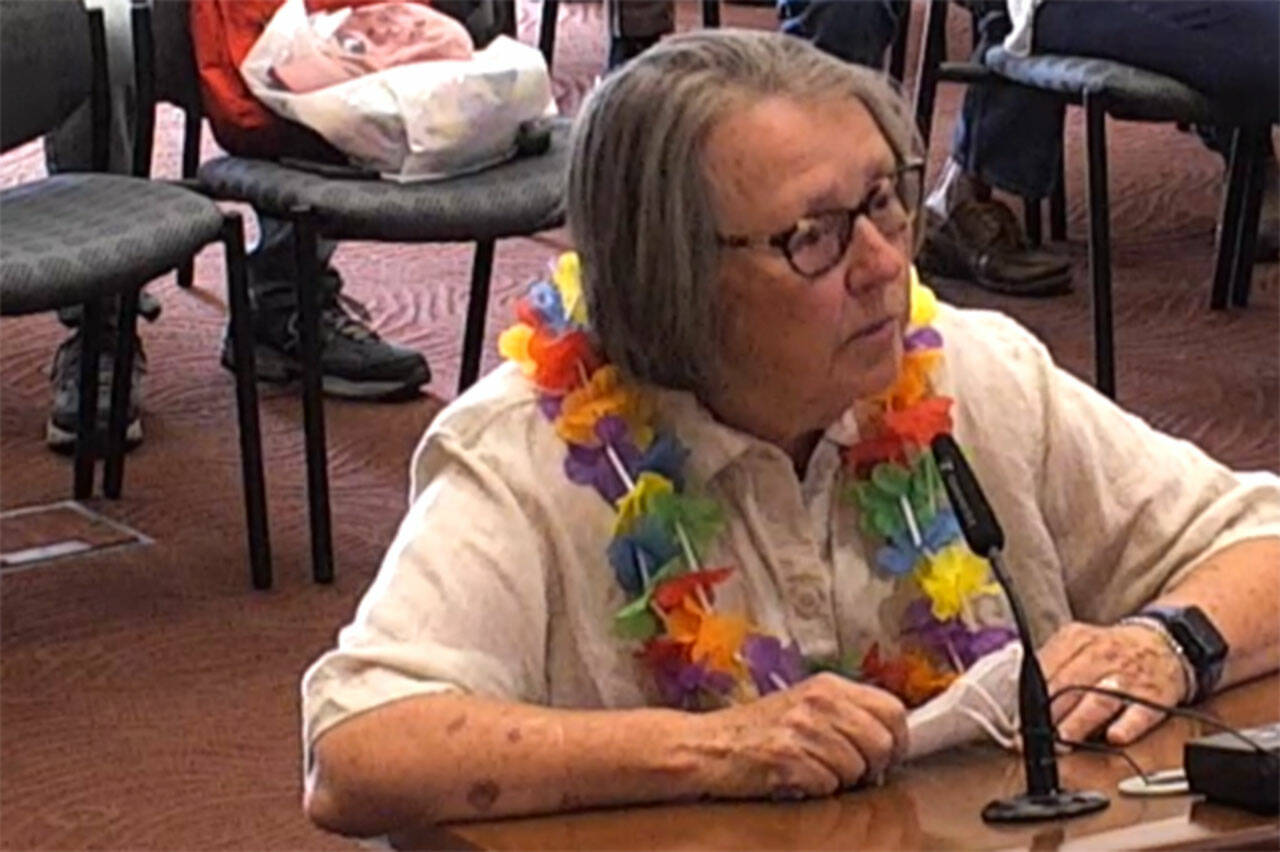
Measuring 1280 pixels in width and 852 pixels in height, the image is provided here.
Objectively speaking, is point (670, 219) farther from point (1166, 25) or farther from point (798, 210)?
point (1166, 25)

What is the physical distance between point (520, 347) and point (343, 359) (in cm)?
247

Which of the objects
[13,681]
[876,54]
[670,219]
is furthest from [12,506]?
[670,219]

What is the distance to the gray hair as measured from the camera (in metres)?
1.69

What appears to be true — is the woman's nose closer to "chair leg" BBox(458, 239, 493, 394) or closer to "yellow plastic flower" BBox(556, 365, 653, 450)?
"yellow plastic flower" BBox(556, 365, 653, 450)

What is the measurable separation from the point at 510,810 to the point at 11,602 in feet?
6.89

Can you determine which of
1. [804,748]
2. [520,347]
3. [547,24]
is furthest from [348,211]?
[804,748]

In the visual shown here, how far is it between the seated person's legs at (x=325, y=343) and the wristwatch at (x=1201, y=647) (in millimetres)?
A: 2581

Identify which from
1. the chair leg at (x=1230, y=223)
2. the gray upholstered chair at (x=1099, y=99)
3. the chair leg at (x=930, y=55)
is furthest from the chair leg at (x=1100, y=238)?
the chair leg at (x=1230, y=223)

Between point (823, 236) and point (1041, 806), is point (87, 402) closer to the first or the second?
point (823, 236)

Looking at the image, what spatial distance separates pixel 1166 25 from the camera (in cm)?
375

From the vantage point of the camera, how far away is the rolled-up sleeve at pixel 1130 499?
1.84 m

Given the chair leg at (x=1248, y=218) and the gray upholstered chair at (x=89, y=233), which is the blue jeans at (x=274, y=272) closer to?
the gray upholstered chair at (x=89, y=233)

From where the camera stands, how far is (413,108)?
11.5 ft

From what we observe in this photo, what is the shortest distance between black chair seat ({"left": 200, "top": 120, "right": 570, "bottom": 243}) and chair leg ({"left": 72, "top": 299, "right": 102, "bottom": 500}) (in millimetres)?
311
